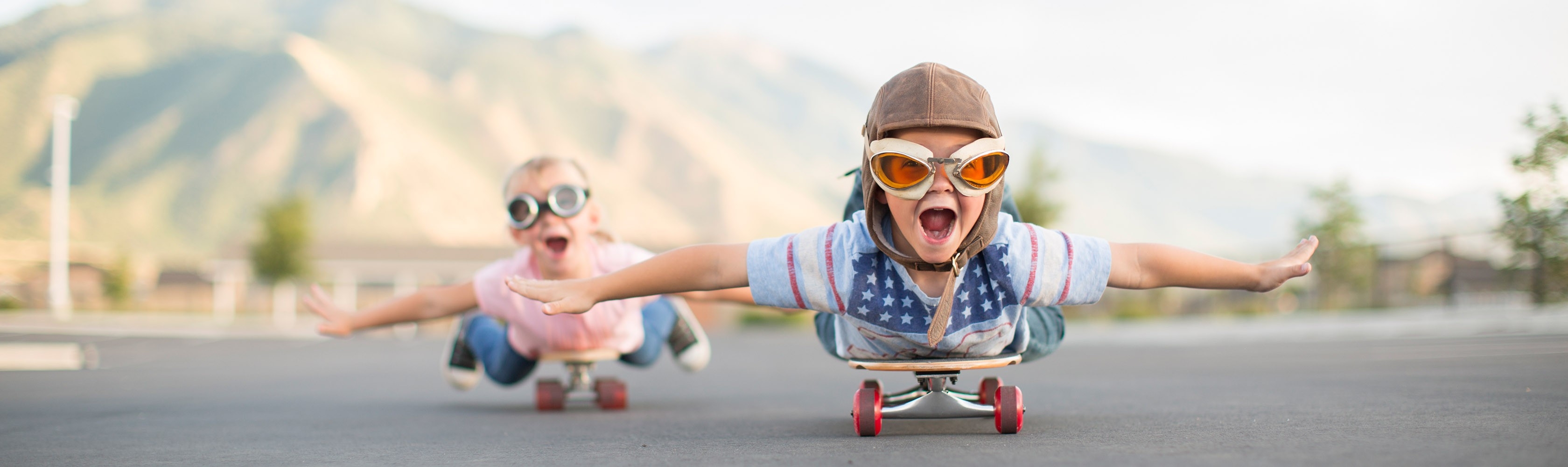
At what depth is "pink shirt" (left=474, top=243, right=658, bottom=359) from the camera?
580 centimetres

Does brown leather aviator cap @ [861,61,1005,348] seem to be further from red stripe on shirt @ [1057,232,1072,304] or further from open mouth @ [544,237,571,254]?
open mouth @ [544,237,571,254]

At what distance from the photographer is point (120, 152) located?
15750 cm

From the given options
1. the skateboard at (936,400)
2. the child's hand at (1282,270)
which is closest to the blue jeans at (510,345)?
the skateboard at (936,400)

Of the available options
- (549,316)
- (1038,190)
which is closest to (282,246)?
(1038,190)

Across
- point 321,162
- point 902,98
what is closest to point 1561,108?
point 902,98

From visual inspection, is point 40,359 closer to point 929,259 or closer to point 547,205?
point 547,205

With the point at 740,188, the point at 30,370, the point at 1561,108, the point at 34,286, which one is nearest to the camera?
the point at 1561,108

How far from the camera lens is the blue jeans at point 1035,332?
4.39m

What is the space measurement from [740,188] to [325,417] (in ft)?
569

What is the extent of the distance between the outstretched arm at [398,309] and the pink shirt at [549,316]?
0.09 meters

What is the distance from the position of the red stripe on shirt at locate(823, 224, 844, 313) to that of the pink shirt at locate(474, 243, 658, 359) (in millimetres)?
2318

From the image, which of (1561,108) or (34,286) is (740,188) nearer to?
(34,286)

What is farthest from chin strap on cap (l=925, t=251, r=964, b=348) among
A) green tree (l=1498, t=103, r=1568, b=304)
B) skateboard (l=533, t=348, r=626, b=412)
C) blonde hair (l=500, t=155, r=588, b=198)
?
green tree (l=1498, t=103, r=1568, b=304)

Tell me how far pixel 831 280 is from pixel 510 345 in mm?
3110
